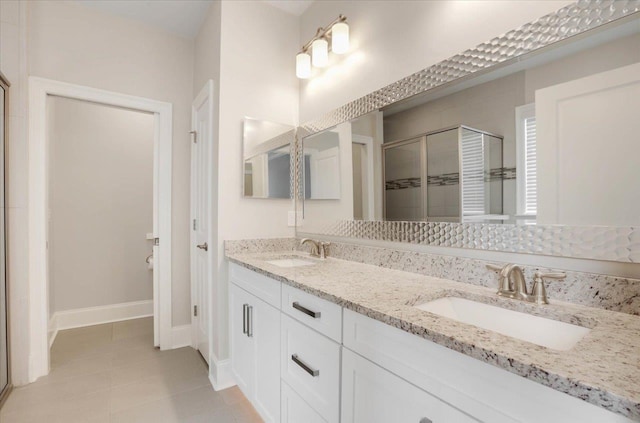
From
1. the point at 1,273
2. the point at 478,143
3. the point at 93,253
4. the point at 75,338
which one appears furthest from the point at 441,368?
the point at 93,253

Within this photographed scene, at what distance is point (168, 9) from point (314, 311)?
2547 millimetres

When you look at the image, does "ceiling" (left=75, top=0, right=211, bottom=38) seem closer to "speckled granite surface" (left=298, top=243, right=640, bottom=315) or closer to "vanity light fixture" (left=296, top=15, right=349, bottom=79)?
"vanity light fixture" (left=296, top=15, right=349, bottom=79)

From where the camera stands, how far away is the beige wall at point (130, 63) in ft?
7.28

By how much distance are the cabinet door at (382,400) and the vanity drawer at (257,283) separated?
54cm

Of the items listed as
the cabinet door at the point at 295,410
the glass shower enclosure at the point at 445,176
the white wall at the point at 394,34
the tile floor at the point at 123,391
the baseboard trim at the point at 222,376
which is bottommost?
the tile floor at the point at 123,391

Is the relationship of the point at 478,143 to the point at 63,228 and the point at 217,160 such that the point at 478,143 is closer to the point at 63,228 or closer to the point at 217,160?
the point at 217,160

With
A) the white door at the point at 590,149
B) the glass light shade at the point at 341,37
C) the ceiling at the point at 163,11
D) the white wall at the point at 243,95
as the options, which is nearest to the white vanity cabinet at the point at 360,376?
the white wall at the point at 243,95

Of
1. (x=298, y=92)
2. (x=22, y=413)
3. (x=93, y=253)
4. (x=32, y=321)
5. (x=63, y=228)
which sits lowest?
(x=22, y=413)

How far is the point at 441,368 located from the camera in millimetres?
740

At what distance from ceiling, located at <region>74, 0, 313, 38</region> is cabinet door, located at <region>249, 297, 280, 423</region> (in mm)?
2113

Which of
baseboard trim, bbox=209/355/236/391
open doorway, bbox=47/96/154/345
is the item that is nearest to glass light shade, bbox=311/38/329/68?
baseboard trim, bbox=209/355/236/391

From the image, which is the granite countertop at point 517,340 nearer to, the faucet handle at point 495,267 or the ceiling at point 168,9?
the faucet handle at point 495,267

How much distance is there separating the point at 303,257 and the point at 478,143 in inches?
50.5

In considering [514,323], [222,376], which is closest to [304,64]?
[514,323]
